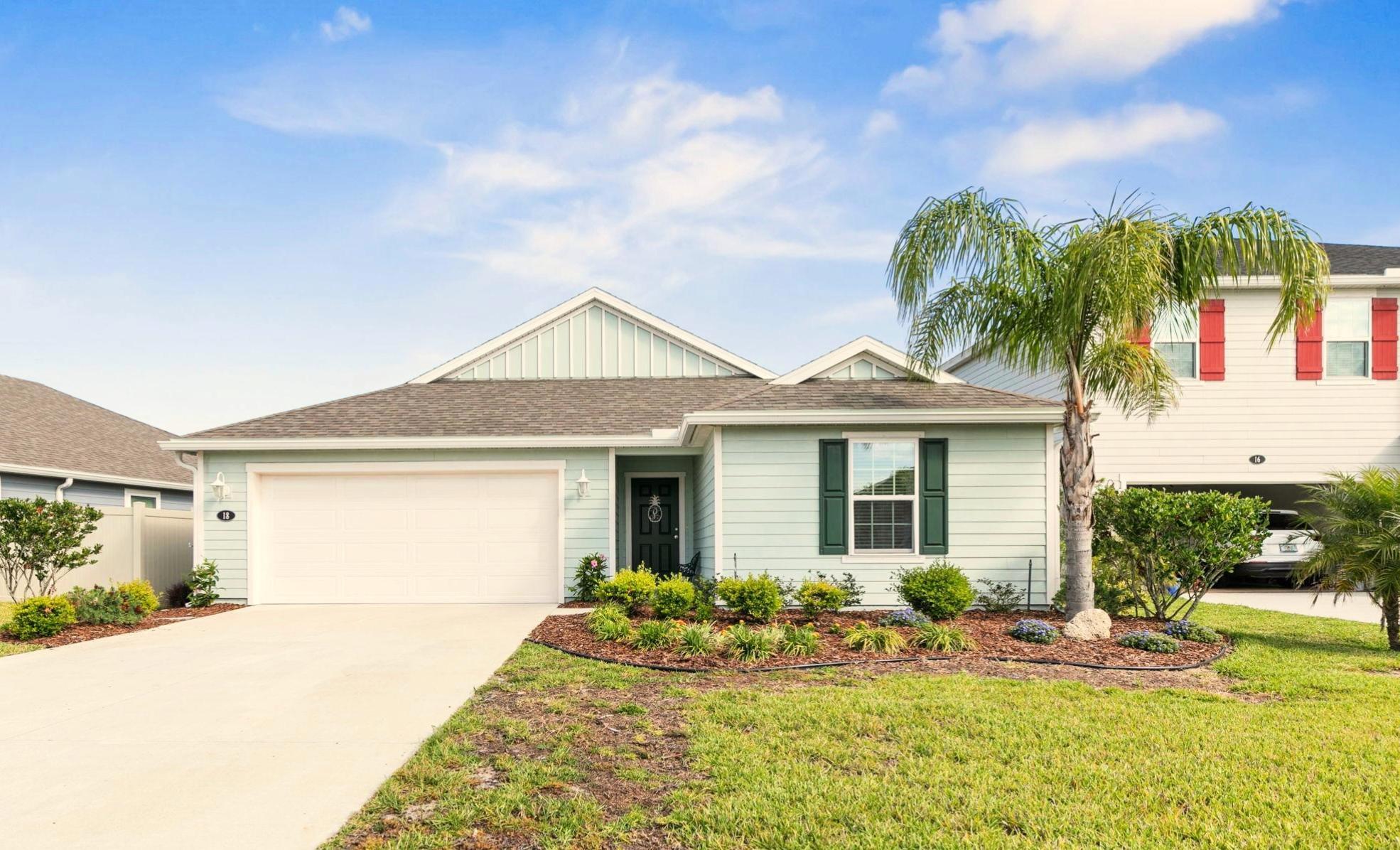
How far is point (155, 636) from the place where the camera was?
1008cm

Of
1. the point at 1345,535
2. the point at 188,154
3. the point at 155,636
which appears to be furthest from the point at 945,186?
the point at 188,154

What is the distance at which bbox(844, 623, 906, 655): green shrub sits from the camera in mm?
8445

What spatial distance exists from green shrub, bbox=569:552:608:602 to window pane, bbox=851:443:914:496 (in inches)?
155

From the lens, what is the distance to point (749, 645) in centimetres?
→ 816

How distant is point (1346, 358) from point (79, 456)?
963 inches

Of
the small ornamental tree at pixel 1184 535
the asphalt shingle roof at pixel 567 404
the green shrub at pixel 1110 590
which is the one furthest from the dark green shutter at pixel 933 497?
the small ornamental tree at pixel 1184 535

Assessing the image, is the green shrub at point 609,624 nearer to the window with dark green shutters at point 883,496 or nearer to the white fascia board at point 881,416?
the white fascia board at point 881,416

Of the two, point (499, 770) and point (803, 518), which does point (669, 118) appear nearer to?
point (803, 518)

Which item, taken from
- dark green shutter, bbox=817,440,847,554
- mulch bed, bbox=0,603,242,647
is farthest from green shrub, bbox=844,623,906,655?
mulch bed, bbox=0,603,242,647

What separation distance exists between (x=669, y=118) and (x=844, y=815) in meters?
13.2

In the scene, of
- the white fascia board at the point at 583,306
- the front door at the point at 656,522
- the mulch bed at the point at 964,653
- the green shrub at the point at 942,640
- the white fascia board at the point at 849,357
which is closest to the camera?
the mulch bed at the point at 964,653

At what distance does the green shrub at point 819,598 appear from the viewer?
1044 centimetres

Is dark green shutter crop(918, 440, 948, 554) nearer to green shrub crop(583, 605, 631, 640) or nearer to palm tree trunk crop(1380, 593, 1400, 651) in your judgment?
green shrub crop(583, 605, 631, 640)

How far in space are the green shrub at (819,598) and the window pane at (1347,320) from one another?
11.6m
